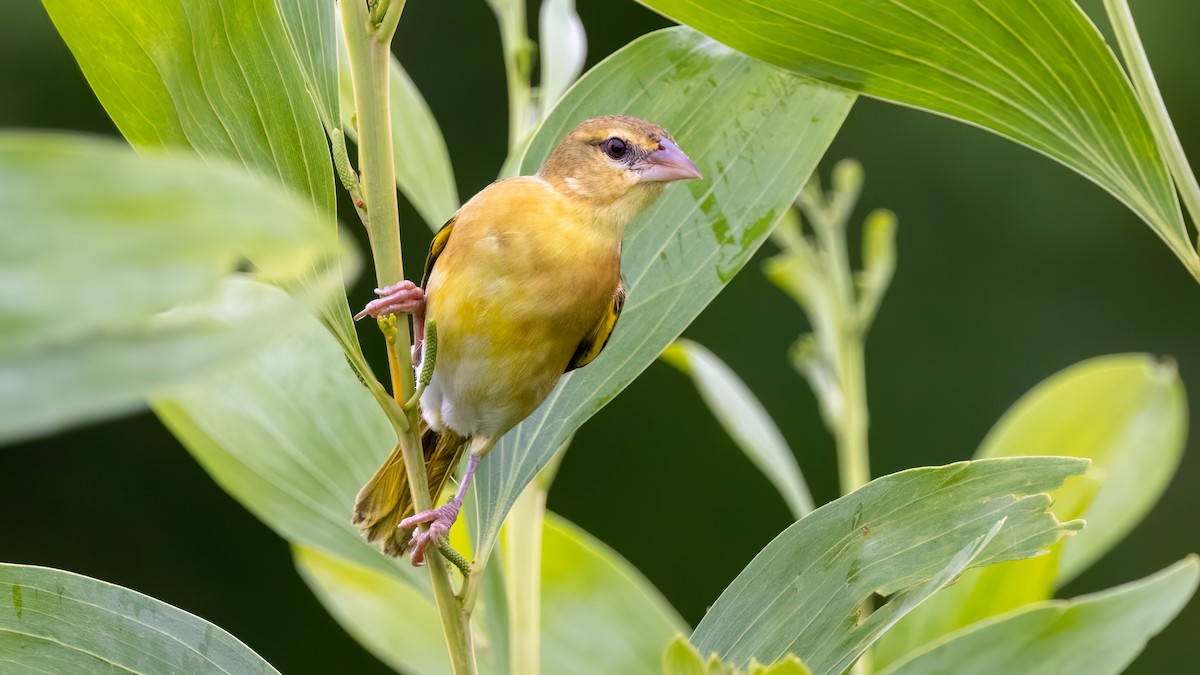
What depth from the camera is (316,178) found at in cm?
44

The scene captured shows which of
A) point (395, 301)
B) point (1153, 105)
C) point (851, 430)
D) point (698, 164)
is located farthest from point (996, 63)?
point (851, 430)

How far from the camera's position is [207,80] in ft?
1.45

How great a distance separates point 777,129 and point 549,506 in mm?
2059

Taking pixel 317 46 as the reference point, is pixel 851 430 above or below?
below

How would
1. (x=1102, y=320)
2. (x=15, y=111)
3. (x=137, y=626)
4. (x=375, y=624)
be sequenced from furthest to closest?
(x=1102, y=320)
(x=15, y=111)
(x=375, y=624)
(x=137, y=626)

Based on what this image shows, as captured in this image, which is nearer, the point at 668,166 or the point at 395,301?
the point at 395,301

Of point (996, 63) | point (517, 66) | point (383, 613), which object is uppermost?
point (996, 63)

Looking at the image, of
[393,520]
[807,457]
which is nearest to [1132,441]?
[393,520]

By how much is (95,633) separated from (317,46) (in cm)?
26

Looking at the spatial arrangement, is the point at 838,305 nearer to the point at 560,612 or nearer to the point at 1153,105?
the point at 560,612

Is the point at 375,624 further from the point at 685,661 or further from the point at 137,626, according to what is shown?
the point at 685,661

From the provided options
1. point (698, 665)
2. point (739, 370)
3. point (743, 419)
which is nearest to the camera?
point (698, 665)

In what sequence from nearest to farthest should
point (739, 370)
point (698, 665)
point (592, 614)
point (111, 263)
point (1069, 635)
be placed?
point (111, 263)
point (698, 665)
point (1069, 635)
point (592, 614)
point (739, 370)

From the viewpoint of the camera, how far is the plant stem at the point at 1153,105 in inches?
19.0
